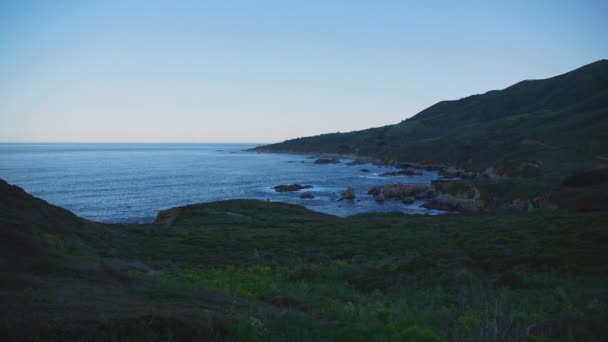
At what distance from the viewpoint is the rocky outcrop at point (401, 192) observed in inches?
2855

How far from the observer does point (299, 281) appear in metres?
20.0

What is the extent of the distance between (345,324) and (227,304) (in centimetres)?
406

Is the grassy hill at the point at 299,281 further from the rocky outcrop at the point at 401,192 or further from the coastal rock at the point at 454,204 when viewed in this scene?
the rocky outcrop at the point at 401,192

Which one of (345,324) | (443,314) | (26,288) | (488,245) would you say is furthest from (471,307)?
(488,245)

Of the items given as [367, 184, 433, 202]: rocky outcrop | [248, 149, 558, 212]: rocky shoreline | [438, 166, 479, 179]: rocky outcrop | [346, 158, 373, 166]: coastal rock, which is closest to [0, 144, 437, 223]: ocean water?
[367, 184, 433, 202]: rocky outcrop

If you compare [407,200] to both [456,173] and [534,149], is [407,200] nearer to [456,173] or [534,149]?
[456,173]

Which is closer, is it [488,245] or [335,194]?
[488,245]

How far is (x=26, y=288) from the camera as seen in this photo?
1043cm

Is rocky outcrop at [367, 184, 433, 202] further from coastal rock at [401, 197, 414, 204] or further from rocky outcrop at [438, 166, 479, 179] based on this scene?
rocky outcrop at [438, 166, 479, 179]

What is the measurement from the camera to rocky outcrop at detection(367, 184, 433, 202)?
72525 mm

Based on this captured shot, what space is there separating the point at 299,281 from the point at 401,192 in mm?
57569

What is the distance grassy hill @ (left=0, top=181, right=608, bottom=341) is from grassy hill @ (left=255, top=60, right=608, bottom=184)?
40.4 meters

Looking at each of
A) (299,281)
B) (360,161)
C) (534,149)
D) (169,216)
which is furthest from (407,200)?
(360,161)

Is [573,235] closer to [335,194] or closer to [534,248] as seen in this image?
[534,248]
